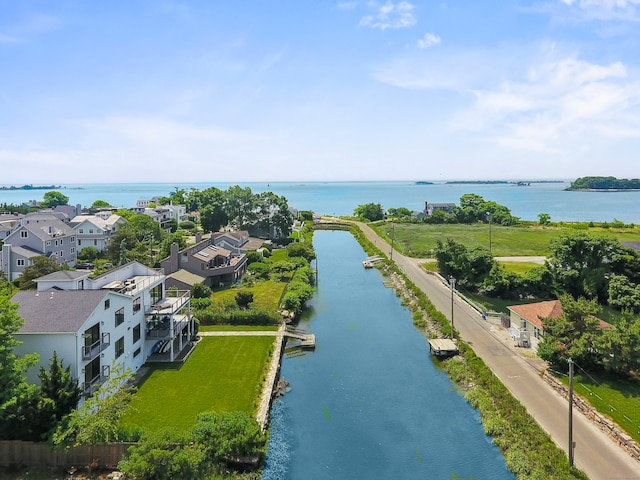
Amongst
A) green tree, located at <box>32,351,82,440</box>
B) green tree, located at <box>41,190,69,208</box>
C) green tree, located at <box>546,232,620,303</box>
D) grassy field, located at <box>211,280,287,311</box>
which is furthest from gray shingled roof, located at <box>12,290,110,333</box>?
green tree, located at <box>41,190,69,208</box>

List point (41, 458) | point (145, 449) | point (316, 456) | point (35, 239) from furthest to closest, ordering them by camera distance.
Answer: point (35, 239)
point (316, 456)
point (41, 458)
point (145, 449)

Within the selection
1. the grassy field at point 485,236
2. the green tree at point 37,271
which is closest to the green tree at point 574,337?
the grassy field at point 485,236

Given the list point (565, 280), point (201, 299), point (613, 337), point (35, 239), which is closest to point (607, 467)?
point (613, 337)

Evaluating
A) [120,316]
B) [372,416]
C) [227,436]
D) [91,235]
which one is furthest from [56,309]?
[91,235]

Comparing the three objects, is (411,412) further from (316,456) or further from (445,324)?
(445,324)

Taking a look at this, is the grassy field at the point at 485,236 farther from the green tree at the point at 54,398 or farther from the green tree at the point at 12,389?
the green tree at the point at 12,389

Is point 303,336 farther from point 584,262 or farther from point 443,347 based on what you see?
point 584,262
